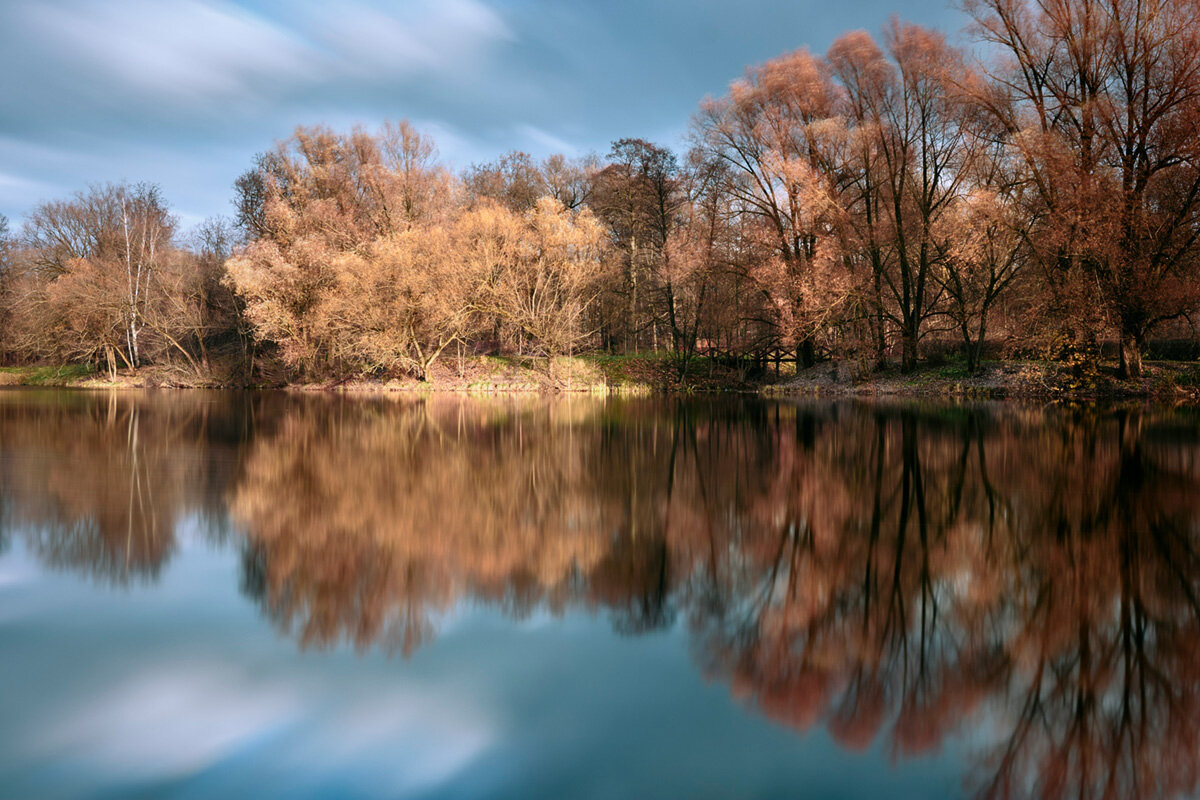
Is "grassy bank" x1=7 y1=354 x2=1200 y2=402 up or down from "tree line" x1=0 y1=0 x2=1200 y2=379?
down

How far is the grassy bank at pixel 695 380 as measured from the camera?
25.5 metres

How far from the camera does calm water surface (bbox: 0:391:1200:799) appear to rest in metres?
3.00

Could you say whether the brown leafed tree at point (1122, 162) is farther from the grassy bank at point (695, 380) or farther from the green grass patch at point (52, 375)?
the green grass patch at point (52, 375)

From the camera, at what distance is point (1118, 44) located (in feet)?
75.5

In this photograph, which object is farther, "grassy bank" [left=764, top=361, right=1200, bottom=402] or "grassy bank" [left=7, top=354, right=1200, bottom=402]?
"grassy bank" [left=7, top=354, right=1200, bottom=402]

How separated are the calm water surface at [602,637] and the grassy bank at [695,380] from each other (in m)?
18.9

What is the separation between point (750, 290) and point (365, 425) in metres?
21.7

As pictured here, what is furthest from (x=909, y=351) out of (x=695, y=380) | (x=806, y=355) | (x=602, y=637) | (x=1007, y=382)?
(x=602, y=637)

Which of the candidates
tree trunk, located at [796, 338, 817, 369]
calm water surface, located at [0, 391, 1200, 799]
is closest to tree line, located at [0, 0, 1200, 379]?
tree trunk, located at [796, 338, 817, 369]

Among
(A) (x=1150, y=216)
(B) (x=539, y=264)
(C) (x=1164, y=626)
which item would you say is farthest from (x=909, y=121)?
(C) (x=1164, y=626)

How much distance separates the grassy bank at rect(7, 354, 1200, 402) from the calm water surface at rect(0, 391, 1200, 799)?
18.9 meters

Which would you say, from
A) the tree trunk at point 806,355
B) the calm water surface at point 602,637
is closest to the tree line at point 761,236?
the tree trunk at point 806,355

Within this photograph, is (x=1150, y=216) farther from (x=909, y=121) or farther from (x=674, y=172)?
(x=674, y=172)

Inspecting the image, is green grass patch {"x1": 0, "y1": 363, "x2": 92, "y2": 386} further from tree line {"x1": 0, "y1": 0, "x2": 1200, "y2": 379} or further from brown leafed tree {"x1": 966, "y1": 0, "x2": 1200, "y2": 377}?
brown leafed tree {"x1": 966, "y1": 0, "x2": 1200, "y2": 377}
